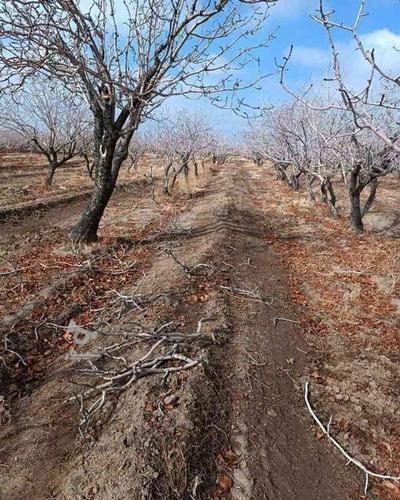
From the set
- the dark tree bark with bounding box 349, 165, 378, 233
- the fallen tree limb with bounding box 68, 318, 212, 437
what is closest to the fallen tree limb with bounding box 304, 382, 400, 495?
the fallen tree limb with bounding box 68, 318, 212, 437

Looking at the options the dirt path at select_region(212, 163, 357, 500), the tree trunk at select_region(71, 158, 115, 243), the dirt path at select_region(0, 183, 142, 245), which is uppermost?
the tree trunk at select_region(71, 158, 115, 243)

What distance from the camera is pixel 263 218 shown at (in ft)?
55.0

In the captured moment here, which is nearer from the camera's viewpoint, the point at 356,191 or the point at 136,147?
the point at 356,191

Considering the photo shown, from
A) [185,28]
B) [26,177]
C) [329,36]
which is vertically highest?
[185,28]

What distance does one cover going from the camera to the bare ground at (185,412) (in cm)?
351

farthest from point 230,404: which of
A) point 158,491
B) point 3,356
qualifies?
point 3,356

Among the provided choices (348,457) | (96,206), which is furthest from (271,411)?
(96,206)

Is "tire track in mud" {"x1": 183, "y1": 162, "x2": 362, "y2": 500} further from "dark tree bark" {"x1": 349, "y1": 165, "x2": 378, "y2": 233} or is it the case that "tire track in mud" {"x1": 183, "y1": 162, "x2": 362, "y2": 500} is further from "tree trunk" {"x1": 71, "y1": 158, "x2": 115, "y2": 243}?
"dark tree bark" {"x1": 349, "y1": 165, "x2": 378, "y2": 233}

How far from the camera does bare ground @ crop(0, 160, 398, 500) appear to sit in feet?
11.5

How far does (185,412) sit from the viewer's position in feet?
13.4

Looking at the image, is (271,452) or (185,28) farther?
(185,28)

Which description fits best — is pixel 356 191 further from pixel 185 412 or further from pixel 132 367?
pixel 185 412

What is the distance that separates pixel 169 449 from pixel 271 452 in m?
0.99

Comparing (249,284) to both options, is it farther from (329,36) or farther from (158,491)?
(329,36)
